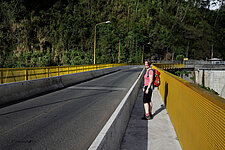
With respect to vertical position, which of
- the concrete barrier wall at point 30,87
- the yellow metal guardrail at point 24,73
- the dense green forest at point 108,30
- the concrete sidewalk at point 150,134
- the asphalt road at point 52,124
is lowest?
the concrete sidewalk at point 150,134

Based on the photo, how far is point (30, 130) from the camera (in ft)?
19.2

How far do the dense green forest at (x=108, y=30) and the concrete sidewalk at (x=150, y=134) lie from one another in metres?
48.7

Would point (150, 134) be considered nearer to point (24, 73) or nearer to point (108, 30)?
point (24, 73)

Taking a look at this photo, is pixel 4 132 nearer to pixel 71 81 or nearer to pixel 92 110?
pixel 92 110

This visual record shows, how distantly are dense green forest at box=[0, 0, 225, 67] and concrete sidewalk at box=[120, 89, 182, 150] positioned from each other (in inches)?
1916

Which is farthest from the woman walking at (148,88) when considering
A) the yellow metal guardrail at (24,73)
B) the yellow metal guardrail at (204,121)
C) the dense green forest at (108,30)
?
the dense green forest at (108,30)

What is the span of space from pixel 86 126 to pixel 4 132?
6.76 feet

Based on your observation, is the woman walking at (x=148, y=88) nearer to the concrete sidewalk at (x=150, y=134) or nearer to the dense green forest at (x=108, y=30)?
the concrete sidewalk at (x=150, y=134)

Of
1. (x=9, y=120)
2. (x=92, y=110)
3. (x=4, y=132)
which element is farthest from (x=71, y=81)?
(x=4, y=132)

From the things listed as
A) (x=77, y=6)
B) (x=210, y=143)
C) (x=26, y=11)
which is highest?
(x=77, y=6)

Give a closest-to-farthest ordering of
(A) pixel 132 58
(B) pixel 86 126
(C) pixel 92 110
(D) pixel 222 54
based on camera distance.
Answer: (B) pixel 86 126 → (C) pixel 92 110 → (A) pixel 132 58 → (D) pixel 222 54

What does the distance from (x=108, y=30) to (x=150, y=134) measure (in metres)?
98.9

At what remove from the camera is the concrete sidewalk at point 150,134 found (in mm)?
5008

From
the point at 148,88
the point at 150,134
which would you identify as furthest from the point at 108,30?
the point at 150,134
